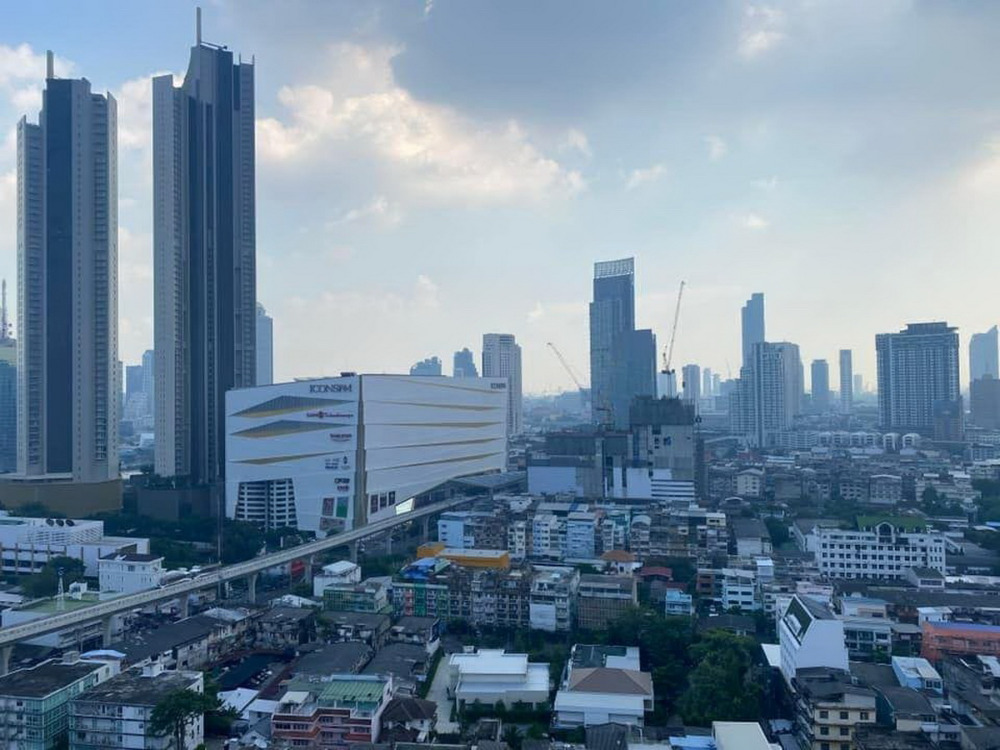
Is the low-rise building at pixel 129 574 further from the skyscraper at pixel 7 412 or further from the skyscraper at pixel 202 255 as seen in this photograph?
the skyscraper at pixel 7 412

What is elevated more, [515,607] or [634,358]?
[634,358]

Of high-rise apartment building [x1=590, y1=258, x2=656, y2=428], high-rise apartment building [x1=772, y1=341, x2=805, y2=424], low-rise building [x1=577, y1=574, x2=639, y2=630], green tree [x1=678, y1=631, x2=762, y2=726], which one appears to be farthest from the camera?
high-rise apartment building [x1=772, y1=341, x2=805, y2=424]

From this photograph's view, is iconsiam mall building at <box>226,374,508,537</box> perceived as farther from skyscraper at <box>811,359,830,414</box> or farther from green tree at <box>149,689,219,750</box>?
skyscraper at <box>811,359,830,414</box>

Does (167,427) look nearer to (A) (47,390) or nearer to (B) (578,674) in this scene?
(A) (47,390)

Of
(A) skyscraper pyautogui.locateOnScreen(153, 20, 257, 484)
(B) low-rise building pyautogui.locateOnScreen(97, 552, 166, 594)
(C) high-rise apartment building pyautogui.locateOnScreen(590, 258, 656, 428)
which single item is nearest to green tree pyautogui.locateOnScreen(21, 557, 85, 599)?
(B) low-rise building pyautogui.locateOnScreen(97, 552, 166, 594)

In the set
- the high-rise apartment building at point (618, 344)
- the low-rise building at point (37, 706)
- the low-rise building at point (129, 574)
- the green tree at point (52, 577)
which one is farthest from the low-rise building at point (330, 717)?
the high-rise apartment building at point (618, 344)

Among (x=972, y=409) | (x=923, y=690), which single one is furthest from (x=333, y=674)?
(x=972, y=409)
